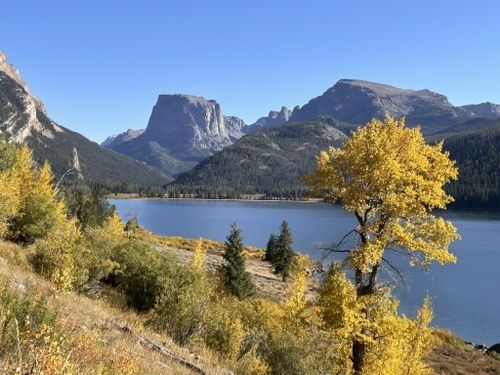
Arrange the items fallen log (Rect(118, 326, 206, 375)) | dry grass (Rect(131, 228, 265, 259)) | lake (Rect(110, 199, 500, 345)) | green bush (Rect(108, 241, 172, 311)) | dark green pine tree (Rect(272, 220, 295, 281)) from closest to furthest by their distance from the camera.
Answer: fallen log (Rect(118, 326, 206, 375)) → green bush (Rect(108, 241, 172, 311)) → lake (Rect(110, 199, 500, 345)) → dark green pine tree (Rect(272, 220, 295, 281)) → dry grass (Rect(131, 228, 265, 259))

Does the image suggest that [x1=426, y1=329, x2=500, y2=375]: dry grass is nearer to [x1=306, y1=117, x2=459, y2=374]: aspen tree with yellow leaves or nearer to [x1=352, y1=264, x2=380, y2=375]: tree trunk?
[x1=352, y1=264, x2=380, y2=375]: tree trunk

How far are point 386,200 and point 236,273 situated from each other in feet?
105

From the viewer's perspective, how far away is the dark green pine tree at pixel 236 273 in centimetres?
4328

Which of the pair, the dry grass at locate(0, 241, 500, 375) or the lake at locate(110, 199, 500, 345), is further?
the lake at locate(110, 199, 500, 345)

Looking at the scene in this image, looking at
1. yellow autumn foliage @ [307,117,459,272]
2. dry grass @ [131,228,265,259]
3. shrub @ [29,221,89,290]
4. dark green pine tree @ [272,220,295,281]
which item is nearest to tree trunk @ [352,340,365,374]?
yellow autumn foliage @ [307,117,459,272]

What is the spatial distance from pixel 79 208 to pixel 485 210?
177667 millimetres

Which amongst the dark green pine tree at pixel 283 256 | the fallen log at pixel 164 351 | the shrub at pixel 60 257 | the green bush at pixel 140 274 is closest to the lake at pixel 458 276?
the dark green pine tree at pixel 283 256

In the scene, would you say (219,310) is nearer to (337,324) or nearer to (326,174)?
(337,324)

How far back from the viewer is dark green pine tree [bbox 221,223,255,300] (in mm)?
43281

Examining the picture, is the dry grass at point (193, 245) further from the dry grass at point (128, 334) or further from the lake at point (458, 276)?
the dry grass at point (128, 334)

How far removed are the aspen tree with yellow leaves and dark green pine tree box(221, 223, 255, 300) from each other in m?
28.8

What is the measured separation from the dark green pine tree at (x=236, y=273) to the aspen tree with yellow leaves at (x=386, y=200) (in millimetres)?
28809

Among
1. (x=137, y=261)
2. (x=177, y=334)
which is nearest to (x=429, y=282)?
(x=137, y=261)

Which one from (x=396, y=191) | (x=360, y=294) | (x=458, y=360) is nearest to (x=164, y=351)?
(x=360, y=294)
